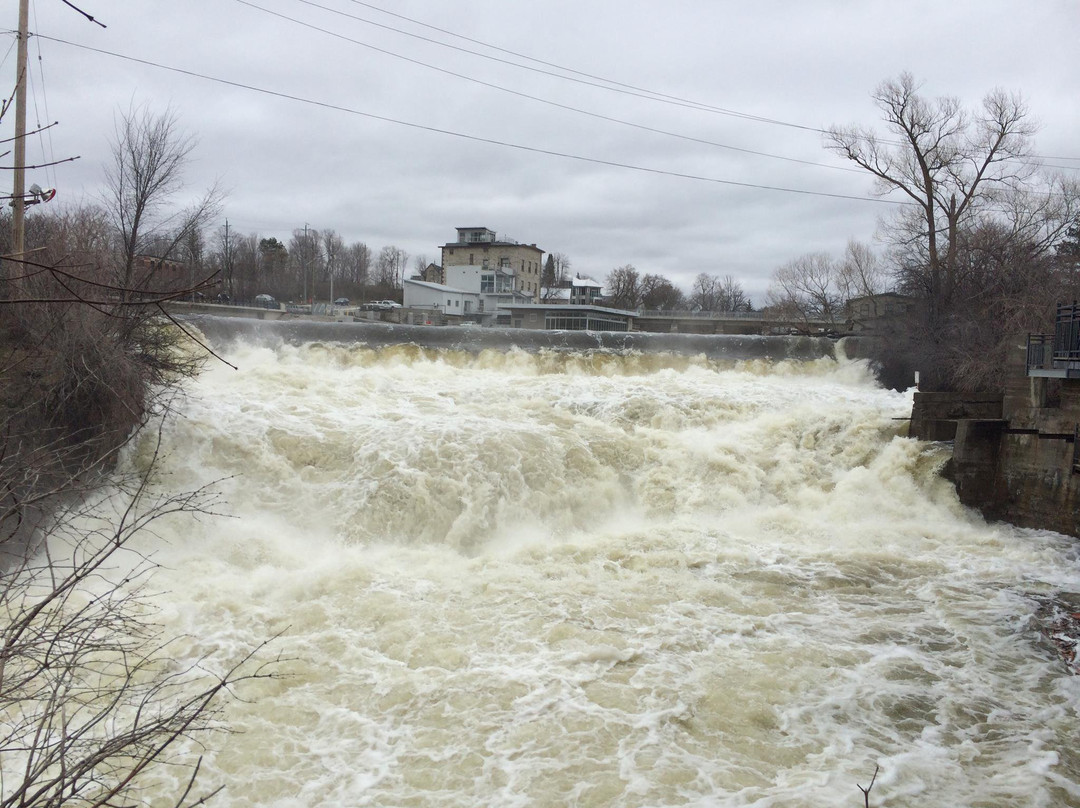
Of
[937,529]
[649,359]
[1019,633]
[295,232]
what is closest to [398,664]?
[1019,633]

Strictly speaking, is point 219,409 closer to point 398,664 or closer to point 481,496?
point 481,496

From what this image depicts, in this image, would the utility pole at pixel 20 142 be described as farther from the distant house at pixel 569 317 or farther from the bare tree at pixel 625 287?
the bare tree at pixel 625 287

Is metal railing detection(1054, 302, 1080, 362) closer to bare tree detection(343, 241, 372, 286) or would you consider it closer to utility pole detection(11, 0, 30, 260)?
utility pole detection(11, 0, 30, 260)

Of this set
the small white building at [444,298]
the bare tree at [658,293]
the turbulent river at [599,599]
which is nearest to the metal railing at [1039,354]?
the turbulent river at [599,599]

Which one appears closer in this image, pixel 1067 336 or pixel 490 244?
pixel 1067 336

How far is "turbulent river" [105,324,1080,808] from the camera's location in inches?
239

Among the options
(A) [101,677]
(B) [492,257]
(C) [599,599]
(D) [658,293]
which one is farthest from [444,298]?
(A) [101,677]

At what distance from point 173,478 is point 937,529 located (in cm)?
1223

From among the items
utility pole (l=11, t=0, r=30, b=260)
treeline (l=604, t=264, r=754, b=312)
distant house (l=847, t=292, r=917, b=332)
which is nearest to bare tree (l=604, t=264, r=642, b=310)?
treeline (l=604, t=264, r=754, b=312)

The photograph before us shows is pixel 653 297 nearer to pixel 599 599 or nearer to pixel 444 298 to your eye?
pixel 444 298

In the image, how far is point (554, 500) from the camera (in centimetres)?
1232

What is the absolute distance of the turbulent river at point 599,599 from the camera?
6.07m

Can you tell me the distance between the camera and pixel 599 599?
9102mm

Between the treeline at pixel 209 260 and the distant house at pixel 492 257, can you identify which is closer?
the treeline at pixel 209 260
